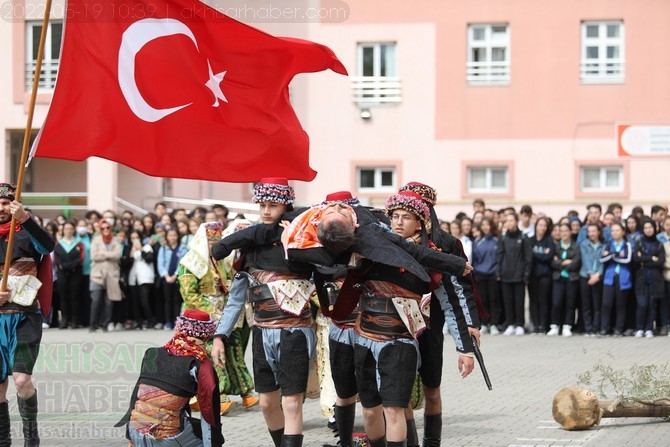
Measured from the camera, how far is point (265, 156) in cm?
911

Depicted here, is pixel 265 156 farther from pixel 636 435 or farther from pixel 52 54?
pixel 52 54

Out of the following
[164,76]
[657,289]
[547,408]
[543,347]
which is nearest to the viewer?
[164,76]

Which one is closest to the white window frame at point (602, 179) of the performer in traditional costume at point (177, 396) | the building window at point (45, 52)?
the building window at point (45, 52)

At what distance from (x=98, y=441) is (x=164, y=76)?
2.83m

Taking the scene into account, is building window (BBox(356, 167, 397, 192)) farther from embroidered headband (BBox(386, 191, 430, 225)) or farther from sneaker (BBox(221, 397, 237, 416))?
embroidered headband (BBox(386, 191, 430, 225))

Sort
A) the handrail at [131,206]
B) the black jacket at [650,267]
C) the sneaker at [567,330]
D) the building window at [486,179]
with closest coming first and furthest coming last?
the black jacket at [650,267], the sneaker at [567,330], the handrail at [131,206], the building window at [486,179]

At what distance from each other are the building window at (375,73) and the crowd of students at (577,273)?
470 inches

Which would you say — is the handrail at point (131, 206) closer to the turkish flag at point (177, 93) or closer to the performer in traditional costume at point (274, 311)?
the turkish flag at point (177, 93)

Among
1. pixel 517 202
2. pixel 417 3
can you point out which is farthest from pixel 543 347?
pixel 417 3

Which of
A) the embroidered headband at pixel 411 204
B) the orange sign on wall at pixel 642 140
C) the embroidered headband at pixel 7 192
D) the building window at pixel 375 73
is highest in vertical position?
the building window at pixel 375 73

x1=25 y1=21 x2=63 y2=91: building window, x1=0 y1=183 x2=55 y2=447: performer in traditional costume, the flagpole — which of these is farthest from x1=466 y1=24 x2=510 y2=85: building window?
the flagpole

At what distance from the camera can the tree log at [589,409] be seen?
9742 millimetres

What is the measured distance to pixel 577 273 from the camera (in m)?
18.5

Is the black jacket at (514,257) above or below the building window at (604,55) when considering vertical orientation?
below
